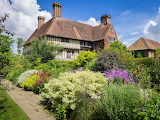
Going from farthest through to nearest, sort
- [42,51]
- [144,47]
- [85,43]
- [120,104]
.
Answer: [144,47] < [85,43] < [42,51] < [120,104]

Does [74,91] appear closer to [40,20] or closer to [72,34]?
[72,34]

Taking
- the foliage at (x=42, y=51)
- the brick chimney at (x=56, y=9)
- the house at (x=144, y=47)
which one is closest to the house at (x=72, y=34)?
the brick chimney at (x=56, y=9)

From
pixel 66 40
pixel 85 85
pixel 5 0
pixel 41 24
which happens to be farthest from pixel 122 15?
pixel 41 24

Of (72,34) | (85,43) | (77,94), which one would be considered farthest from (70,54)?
(77,94)

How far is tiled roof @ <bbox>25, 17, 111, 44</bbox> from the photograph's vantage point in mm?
22320

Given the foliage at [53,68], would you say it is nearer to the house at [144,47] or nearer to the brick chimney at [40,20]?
the brick chimney at [40,20]

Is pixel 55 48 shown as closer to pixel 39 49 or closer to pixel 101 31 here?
pixel 39 49

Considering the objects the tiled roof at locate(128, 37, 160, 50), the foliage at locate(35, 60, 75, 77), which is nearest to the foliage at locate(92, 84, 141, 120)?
the foliage at locate(35, 60, 75, 77)

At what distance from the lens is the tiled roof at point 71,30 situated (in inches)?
879

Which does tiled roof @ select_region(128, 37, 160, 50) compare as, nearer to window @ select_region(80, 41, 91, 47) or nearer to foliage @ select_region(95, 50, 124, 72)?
window @ select_region(80, 41, 91, 47)

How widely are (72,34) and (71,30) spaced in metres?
1.18

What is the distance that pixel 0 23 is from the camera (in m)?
3.58

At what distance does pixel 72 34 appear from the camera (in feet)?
79.0

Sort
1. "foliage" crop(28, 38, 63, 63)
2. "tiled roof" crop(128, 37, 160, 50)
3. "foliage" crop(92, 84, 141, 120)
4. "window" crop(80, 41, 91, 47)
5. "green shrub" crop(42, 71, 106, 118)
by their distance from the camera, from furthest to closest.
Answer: "tiled roof" crop(128, 37, 160, 50) → "window" crop(80, 41, 91, 47) → "foliage" crop(28, 38, 63, 63) → "green shrub" crop(42, 71, 106, 118) → "foliage" crop(92, 84, 141, 120)
